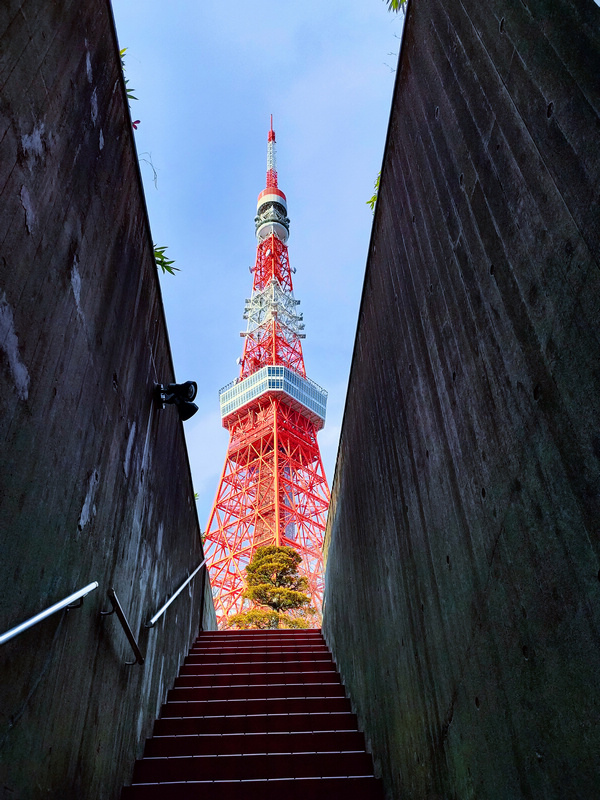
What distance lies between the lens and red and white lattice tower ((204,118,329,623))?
2088cm

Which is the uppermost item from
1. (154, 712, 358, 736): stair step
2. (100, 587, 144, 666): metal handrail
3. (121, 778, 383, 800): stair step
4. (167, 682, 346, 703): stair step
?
(100, 587, 144, 666): metal handrail

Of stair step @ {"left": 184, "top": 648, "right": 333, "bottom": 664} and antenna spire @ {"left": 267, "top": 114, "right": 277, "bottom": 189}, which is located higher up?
antenna spire @ {"left": 267, "top": 114, "right": 277, "bottom": 189}

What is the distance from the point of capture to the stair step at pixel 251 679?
14.0ft

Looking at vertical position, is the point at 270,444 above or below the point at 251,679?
above

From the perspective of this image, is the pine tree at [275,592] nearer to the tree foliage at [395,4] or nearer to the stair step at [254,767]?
the stair step at [254,767]

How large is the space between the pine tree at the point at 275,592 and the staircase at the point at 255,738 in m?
8.76

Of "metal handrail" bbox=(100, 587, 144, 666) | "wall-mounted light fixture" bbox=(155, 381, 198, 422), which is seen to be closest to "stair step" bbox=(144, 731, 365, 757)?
"metal handrail" bbox=(100, 587, 144, 666)

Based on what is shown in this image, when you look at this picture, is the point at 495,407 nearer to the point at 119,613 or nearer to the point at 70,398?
the point at 70,398

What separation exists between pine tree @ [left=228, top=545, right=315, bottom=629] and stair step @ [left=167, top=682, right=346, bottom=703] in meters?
9.49

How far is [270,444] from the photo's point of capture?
26.1 meters

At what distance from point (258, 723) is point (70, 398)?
2.78 meters

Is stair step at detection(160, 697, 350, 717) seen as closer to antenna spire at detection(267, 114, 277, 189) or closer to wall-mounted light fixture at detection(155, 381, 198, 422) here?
wall-mounted light fixture at detection(155, 381, 198, 422)

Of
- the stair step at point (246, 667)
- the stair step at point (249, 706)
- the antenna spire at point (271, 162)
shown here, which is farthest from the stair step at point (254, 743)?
the antenna spire at point (271, 162)

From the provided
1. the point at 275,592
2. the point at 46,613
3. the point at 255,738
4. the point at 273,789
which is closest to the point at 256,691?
the point at 255,738
